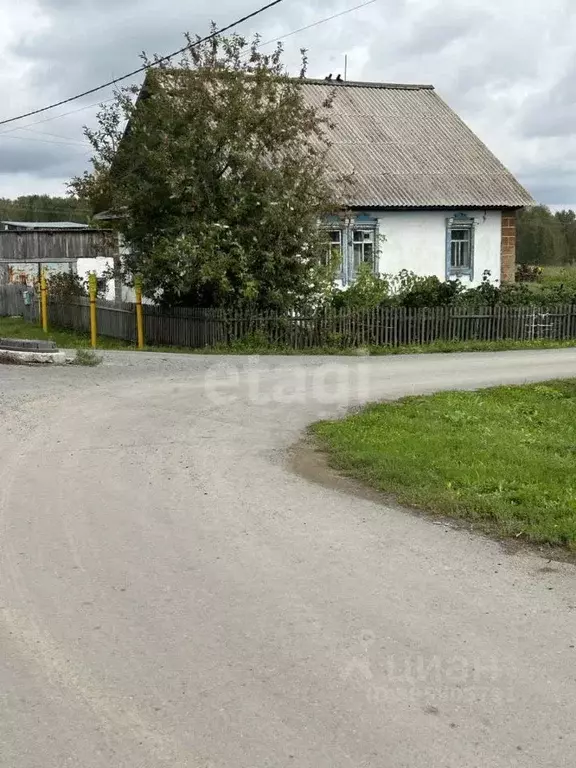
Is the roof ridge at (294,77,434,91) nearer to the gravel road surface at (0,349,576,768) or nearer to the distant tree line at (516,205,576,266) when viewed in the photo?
the gravel road surface at (0,349,576,768)

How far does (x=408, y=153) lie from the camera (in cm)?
Result: 3052

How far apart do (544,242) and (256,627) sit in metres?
82.8

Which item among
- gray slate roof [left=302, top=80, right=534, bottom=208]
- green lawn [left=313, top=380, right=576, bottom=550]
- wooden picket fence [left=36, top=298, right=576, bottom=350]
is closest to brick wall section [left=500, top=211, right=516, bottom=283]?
gray slate roof [left=302, top=80, right=534, bottom=208]

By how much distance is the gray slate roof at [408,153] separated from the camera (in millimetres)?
28609

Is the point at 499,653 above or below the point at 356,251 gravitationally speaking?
below

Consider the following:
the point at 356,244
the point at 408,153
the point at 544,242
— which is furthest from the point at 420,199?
the point at 544,242

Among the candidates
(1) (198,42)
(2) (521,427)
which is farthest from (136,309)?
(2) (521,427)

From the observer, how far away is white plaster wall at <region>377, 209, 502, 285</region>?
28.6 meters

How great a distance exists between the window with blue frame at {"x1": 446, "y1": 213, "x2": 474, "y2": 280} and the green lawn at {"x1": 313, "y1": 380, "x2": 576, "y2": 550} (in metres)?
17.1

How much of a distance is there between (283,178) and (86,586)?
1569 centimetres

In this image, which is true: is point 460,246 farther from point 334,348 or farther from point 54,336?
point 54,336

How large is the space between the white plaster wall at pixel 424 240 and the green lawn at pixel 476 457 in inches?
645

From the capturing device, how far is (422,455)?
28.6 ft

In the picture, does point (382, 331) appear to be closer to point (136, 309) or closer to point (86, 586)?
point (136, 309)
